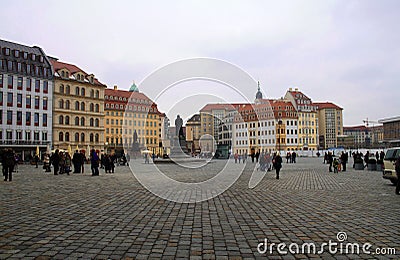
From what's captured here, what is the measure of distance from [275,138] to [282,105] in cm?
1706

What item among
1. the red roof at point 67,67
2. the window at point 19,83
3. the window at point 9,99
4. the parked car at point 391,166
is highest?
the red roof at point 67,67

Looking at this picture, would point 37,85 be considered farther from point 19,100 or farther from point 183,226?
point 183,226

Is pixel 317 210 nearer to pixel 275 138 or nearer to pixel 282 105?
pixel 275 138

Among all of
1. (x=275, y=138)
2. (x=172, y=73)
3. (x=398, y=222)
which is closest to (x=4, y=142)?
(x=172, y=73)

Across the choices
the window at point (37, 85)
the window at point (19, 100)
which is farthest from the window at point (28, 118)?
the window at point (37, 85)

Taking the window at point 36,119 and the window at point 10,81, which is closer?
the window at point 10,81

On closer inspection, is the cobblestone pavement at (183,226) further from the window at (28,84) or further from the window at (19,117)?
the window at (28,84)

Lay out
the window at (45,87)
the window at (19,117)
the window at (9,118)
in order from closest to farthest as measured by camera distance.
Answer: the window at (9,118), the window at (19,117), the window at (45,87)

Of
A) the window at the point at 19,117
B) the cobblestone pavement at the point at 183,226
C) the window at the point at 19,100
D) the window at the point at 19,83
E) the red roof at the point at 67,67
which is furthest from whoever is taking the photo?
the red roof at the point at 67,67

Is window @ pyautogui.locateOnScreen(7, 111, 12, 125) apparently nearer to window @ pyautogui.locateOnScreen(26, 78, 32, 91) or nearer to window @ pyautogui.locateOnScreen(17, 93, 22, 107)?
window @ pyautogui.locateOnScreen(17, 93, 22, 107)

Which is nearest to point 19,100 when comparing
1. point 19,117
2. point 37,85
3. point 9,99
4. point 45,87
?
point 9,99

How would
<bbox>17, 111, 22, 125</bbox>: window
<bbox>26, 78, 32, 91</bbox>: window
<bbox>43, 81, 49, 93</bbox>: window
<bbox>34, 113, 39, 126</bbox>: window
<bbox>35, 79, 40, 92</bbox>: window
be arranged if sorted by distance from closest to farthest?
1. <bbox>17, 111, 22, 125</bbox>: window
2. <bbox>26, 78, 32, 91</bbox>: window
3. <bbox>34, 113, 39, 126</bbox>: window
4. <bbox>35, 79, 40, 92</bbox>: window
5. <bbox>43, 81, 49, 93</bbox>: window

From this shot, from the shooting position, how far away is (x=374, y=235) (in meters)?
6.41

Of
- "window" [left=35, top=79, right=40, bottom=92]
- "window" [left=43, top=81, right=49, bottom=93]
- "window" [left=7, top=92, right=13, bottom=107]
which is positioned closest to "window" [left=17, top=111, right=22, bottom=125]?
"window" [left=7, top=92, right=13, bottom=107]
